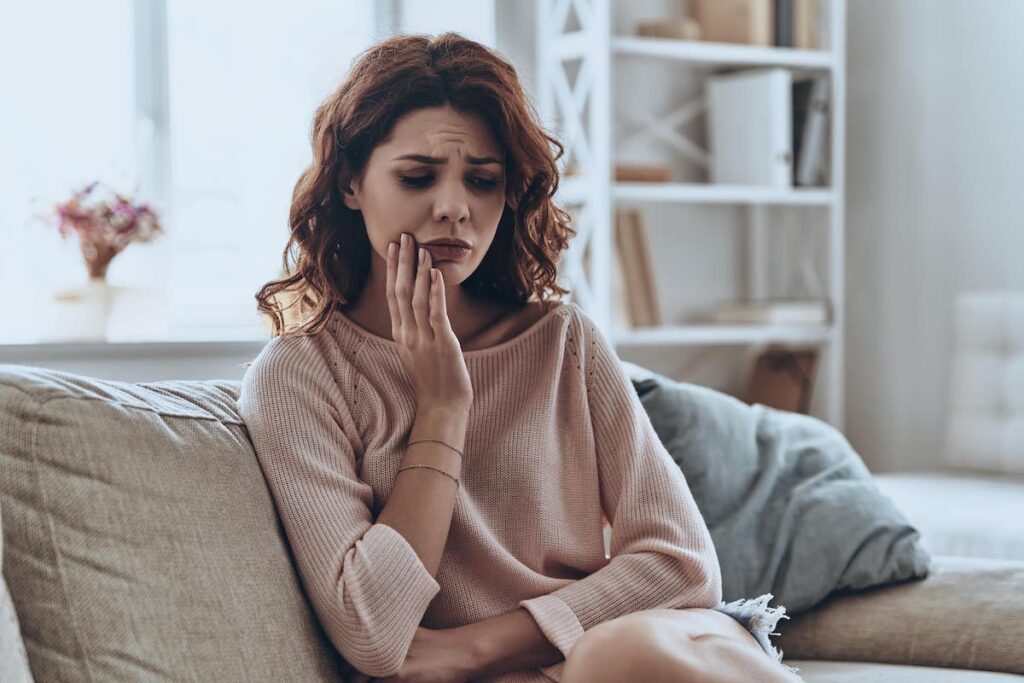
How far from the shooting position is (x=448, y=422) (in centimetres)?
135

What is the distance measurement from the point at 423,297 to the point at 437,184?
0.41ft

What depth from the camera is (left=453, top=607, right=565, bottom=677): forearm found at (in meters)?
1.30

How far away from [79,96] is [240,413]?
197 cm

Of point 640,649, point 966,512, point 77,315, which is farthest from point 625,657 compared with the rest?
point 77,315

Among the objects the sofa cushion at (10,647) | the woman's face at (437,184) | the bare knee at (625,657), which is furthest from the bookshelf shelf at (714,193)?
the sofa cushion at (10,647)

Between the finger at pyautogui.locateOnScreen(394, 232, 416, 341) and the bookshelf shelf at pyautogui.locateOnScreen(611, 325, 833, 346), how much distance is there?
1.99 meters

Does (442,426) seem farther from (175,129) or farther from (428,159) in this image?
(175,129)

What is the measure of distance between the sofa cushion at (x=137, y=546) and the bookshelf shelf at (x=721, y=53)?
2332 millimetres

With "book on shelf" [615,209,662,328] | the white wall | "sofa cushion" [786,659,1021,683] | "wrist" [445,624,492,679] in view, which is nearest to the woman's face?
"wrist" [445,624,492,679]

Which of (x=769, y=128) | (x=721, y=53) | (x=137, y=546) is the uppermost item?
(x=721, y=53)

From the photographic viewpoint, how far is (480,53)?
1437 millimetres

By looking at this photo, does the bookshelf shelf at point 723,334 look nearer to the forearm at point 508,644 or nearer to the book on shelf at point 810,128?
the book on shelf at point 810,128

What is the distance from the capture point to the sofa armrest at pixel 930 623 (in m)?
1.71

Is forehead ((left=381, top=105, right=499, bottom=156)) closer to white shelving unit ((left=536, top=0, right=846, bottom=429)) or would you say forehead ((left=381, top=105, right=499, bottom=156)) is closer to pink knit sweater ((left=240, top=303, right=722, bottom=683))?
pink knit sweater ((left=240, top=303, right=722, bottom=683))
